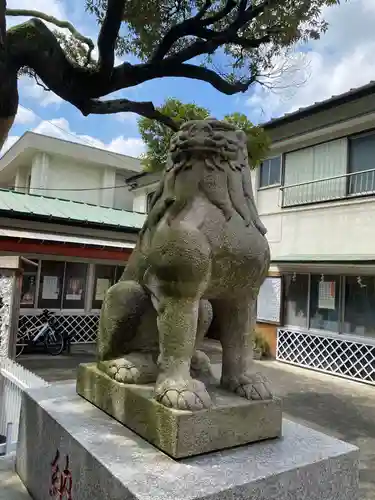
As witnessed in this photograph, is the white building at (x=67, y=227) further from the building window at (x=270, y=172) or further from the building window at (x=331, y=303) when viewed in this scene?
the building window at (x=331, y=303)

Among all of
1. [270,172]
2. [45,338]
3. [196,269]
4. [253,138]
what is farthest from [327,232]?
[196,269]

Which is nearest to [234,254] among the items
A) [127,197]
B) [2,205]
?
[2,205]

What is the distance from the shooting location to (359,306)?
890 cm

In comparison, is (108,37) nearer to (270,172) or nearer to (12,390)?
(12,390)

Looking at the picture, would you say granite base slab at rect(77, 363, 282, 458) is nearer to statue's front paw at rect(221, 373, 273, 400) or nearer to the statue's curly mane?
statue's front paw at rect(221, 373, 273, 400)

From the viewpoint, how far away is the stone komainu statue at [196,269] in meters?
1.85

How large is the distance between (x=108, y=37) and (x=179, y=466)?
183 inches

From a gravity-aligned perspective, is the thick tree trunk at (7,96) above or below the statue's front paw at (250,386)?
above

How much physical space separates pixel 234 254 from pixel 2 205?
28.9ft

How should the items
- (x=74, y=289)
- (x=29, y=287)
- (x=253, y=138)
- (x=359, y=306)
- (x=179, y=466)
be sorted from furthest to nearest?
1. (x=74, y=289)
2. (x=29, y=287)
3. (x=359, y=306)
4. (x=253, y=138)
5. (x=179, y=466)

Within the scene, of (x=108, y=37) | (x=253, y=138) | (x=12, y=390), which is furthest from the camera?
(x=253, y=138)

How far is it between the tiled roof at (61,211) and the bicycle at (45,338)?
9.16ft

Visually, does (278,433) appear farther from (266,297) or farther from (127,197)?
(127,197)

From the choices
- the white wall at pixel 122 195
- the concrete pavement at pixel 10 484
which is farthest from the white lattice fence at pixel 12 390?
the white wall at pixel 122 195
